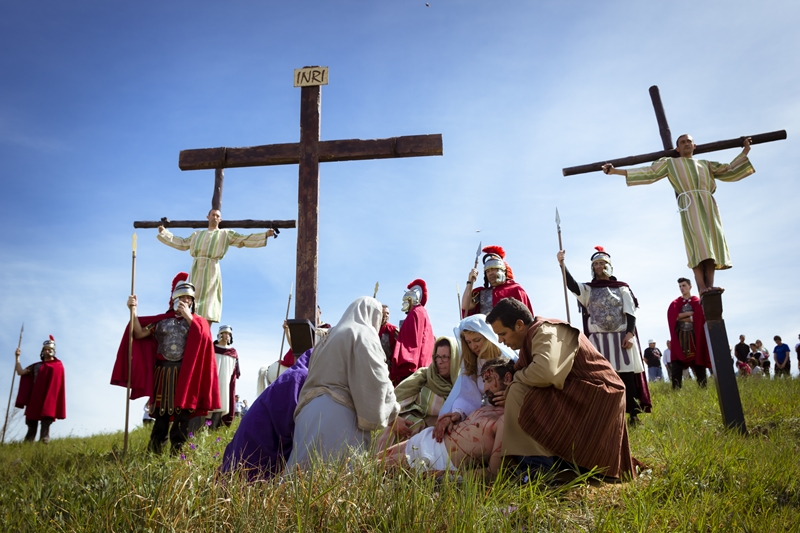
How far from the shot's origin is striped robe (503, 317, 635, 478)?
363cm

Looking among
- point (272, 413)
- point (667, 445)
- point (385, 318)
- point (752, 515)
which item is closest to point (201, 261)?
point (385, 318)

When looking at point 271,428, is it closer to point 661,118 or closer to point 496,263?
point 496,263

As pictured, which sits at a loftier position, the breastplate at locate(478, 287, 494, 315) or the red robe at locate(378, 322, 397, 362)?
the breastplate at locate(478, 287, 494, 315)

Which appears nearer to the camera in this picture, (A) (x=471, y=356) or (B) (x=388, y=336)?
(A) (x=471, y=356)

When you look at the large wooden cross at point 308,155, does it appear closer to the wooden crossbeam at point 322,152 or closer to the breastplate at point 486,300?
the wooden crossbeam at point 322,152

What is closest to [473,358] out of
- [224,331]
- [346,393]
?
[346,393]

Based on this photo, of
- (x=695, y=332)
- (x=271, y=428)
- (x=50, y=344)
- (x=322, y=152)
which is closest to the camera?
(x=271, y=428)

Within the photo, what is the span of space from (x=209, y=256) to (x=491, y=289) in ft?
12.2

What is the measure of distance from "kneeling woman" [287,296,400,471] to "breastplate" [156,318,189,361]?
9.29 feet

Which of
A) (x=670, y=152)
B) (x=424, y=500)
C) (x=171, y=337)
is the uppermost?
(x=670, y=152)

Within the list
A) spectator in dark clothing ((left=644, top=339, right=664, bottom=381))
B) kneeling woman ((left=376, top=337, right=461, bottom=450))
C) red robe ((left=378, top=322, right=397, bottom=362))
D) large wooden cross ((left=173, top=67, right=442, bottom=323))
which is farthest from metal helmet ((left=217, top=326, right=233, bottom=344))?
spectator in dark clothing ((left=644, top=339, right=664, bottom=381))

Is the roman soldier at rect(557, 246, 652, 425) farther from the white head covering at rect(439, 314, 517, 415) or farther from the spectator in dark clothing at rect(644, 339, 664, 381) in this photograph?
the spectator in dark clothing at rect(644, 339, 664, 381)

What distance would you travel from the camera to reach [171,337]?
22.1 feet

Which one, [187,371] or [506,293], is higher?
[506,293]
